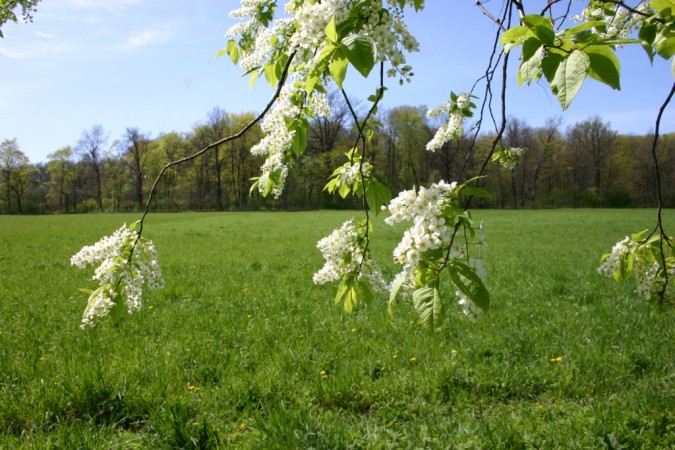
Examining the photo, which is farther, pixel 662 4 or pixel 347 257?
pixel 347 257

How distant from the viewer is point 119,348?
4609 mm

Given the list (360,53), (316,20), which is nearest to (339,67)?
(360,53)

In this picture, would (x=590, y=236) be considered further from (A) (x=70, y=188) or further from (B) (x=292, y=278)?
(A) (x=70, y=188)

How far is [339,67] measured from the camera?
130 cm

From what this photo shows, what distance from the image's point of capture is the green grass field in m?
2.97

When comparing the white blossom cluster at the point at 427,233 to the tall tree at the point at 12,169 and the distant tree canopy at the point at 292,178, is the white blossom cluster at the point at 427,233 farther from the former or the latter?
the tall tree at the point at 12,169

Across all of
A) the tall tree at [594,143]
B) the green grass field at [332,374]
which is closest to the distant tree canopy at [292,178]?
the tall tree at [594,143]

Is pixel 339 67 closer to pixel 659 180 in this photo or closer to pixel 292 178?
pixel 659 180

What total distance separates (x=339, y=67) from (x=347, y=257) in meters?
1.04

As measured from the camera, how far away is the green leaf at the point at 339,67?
1.29 m

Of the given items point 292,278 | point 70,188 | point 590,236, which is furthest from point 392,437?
point 70,188

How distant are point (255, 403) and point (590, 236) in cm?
1831

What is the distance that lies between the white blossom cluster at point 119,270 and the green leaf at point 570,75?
169 centimetres

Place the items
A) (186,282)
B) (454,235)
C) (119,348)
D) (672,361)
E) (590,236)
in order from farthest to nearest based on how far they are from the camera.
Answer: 1. (590,236)
2. (186,282)
3. (119,348)
4. (672,361)
5. (454,235)
